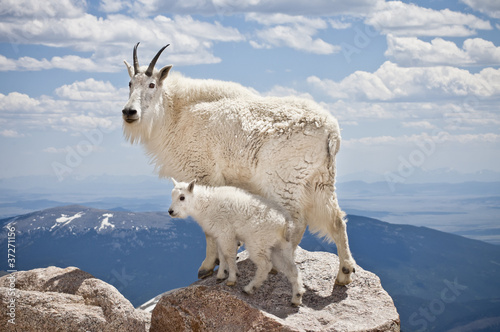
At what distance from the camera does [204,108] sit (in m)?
8.14

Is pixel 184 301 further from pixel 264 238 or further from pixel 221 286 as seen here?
pixel 264 238

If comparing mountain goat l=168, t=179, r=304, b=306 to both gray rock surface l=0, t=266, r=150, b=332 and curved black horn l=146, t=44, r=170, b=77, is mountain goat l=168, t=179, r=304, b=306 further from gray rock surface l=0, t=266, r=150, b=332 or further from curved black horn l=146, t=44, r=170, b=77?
curved black horn l=146, t=44, r=170, b=77

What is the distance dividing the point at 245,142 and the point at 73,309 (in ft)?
11.2

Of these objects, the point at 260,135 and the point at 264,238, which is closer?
the point at 264,238

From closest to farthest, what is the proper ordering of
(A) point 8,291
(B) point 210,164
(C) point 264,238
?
(C) point 264,238
(A) point 8,291
(B) point 210,164

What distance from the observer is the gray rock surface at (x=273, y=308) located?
661 centimetres

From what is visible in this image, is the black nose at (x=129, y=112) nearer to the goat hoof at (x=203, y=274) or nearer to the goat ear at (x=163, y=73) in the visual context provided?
the goat ear at (x=163, y=73)

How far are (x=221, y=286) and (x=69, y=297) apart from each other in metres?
2.38

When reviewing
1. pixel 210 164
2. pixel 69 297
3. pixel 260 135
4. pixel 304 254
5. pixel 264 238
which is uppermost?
pixel 260 135

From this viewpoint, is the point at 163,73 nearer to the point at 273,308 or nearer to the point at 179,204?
the point at 179,204

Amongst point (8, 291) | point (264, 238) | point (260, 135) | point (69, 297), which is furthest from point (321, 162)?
point (8, 291)

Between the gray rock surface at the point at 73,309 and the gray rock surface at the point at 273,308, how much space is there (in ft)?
1.61

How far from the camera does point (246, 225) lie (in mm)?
6570

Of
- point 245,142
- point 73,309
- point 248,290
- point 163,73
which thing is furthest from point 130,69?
point 248,290
